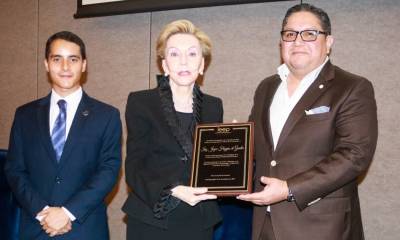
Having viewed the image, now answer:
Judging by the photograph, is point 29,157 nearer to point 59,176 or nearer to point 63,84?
point 59,176

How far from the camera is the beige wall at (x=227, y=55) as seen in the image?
3.18 metres

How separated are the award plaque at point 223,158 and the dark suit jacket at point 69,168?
55 centimetres

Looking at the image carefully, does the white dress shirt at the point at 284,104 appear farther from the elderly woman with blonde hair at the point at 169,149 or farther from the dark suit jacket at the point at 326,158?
the elderly woman with blonde hair at the point at 169,149

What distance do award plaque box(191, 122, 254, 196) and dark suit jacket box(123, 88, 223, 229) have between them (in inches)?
3.9

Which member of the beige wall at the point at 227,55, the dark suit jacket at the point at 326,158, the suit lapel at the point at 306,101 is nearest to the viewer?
the dark suit jacket at the point at 326,158

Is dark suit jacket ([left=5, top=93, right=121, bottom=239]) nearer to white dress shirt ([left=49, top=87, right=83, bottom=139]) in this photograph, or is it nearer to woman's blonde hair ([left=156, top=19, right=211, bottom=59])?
white dress shirt ([left=49, top=87, right=83, bottom=139])

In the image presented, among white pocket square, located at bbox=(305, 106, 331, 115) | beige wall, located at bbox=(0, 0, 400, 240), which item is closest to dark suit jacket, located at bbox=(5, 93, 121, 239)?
white pocket square, located at bbox=(305, 106, 331, 115)

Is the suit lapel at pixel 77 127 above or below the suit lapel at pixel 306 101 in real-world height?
below

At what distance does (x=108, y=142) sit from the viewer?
2.65 m

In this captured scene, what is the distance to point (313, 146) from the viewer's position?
2.25 meters

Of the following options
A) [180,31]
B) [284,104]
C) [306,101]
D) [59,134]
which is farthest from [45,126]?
[306,101]

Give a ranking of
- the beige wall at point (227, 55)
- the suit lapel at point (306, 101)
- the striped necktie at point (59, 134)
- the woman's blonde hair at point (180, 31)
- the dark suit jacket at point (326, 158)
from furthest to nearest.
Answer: the beige wall at point (227, 55) < the striped necktie at point (59, 134) < the woman's blonde hair at point (180, 31) < the suit lapel at point (306, 101) < the dark suit jacket at point (326, 158)

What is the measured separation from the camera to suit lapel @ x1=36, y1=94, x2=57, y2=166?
8.34ft

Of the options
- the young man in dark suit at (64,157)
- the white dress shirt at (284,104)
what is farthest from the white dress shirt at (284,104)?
the young man in dark suit at (64,157)
